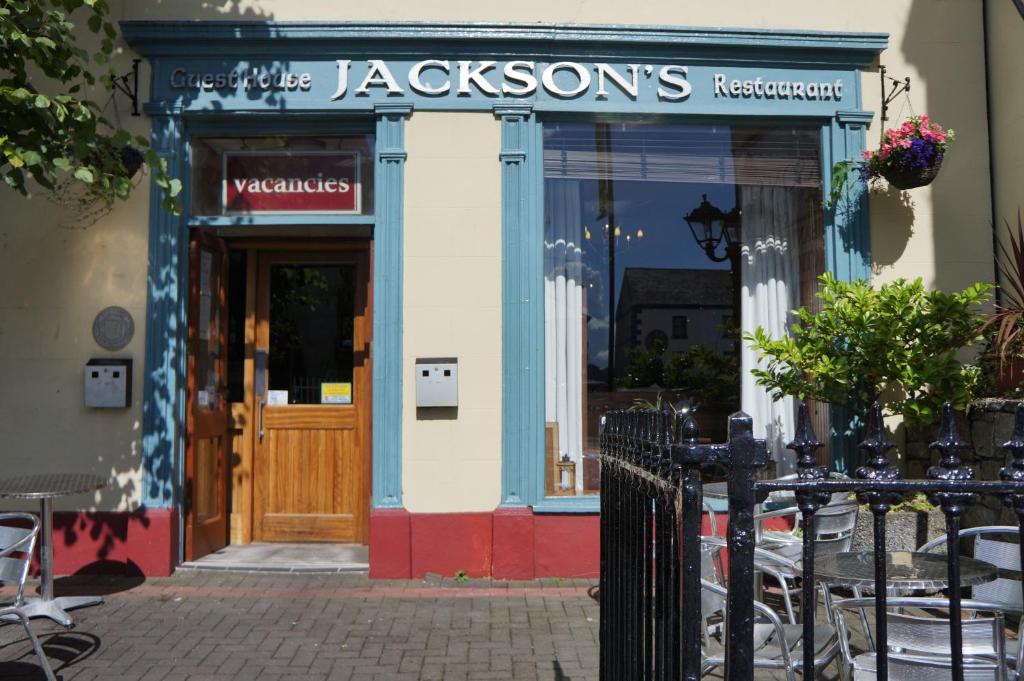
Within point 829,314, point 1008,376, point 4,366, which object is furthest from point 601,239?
point 4,366

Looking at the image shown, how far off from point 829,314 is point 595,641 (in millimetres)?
2760

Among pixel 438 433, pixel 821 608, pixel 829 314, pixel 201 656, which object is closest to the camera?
pixel 201 656

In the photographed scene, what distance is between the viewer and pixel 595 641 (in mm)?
5055

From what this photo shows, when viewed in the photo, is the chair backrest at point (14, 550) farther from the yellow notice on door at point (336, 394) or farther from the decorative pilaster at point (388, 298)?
the yellow notice on door at point (336, 394)

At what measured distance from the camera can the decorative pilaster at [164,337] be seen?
6465 millimetres

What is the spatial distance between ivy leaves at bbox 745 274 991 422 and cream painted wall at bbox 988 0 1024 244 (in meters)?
0.95

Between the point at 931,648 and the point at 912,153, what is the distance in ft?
14.3

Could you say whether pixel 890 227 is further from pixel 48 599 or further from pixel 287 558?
pixel 48 599

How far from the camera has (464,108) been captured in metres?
6.60

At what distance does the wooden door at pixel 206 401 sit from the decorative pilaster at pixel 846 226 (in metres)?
4.86

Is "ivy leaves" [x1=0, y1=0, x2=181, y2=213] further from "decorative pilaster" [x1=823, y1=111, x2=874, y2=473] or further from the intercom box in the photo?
"decorative pilaster" [x1=823, y1=111, x2=874, y2=473]

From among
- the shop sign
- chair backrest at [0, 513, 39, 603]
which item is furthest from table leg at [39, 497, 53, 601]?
the shop sign

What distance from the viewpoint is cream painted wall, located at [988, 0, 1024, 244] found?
6.46m

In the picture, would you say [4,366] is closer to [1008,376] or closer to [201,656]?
[201,656]
